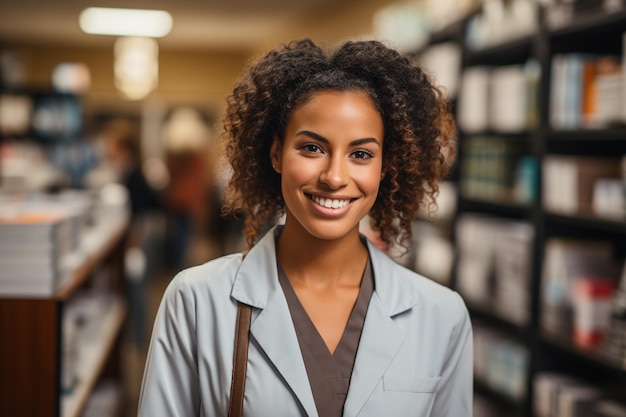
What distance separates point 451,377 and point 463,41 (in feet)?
10.5

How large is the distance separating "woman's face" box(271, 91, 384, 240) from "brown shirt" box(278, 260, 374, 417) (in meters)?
0.17

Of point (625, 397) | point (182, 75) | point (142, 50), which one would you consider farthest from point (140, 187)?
point (182, 75)

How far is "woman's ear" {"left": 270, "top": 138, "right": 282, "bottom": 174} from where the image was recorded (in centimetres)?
167

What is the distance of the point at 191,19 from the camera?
10258mm

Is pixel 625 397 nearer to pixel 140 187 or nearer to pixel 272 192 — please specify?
pixel 272 192

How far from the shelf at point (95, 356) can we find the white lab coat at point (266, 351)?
1.17m

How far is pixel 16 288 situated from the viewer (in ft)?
7.89

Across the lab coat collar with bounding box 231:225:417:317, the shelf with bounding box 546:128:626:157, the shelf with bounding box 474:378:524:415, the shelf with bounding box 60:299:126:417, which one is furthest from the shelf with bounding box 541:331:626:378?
the shelf with bounding box 60:299:126:417

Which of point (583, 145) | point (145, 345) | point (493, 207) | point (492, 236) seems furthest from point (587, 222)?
point (145, 345)

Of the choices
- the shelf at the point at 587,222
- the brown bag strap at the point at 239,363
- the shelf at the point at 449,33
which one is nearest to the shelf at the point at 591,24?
the shelf at the point at 587,222

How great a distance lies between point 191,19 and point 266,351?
30.5ft

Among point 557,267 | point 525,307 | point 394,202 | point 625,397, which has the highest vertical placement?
point 394,202

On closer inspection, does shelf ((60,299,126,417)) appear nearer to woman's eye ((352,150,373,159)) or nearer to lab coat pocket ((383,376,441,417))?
lab coat pocket ((383,376,441,417))

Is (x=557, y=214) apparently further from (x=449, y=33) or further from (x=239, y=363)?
(x=239, y=363)
